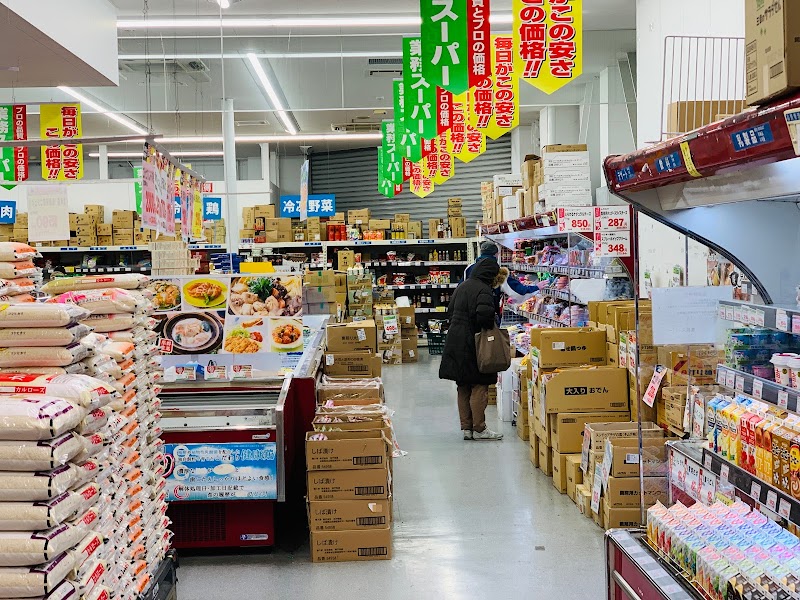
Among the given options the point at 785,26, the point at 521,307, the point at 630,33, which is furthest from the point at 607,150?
the point at 785,26

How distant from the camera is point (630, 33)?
11648 millimetres

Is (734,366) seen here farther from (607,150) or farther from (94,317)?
(607,150)

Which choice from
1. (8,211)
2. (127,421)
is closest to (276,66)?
(8,211)

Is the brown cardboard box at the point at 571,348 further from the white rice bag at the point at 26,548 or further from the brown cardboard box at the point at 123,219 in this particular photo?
the brown cardboard box at the point at 123,219

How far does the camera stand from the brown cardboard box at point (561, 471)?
598 centimetres

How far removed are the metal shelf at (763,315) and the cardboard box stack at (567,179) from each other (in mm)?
6043

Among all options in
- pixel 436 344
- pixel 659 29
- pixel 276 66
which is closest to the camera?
pixel 659 29

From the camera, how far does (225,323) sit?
17.3 ft

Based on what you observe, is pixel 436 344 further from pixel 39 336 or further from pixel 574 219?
pixel 39 336

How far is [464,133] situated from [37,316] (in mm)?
7524

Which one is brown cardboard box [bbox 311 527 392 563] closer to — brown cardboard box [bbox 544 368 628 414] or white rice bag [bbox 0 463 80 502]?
brown cardboard box [bbox 544 368 628 414]

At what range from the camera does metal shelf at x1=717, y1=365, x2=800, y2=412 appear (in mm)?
2469

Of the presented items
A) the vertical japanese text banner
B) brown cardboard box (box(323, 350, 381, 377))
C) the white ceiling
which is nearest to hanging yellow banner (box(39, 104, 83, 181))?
the vertical japanese text banner

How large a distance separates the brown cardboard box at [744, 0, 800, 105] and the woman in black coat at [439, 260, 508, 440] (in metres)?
5.42
